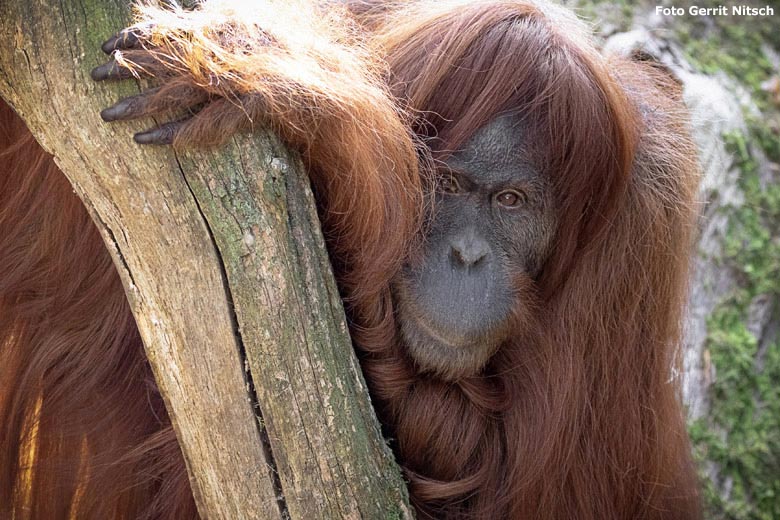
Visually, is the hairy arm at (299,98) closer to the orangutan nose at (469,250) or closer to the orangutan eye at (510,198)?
the orangutan nose at (469,250)

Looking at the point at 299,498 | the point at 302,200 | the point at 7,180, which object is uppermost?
the point at 302,200

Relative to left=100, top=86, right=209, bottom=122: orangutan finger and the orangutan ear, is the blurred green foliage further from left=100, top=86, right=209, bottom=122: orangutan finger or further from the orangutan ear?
left=100, top=86, right=209, bottom=122: orangutan finger

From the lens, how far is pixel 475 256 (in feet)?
7.03

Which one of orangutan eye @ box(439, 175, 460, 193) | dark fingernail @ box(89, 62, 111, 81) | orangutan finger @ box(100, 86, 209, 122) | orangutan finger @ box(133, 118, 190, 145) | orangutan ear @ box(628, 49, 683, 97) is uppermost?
dark fingernail @ box(89, 62, 111, 81)

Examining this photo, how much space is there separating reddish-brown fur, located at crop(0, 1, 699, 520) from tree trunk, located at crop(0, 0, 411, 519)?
0.29 m

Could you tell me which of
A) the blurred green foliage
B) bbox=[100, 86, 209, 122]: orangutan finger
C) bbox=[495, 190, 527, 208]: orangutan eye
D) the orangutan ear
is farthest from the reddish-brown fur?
the blurred green foliage

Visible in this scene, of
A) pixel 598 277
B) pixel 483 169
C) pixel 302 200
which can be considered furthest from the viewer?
pixel 598 277

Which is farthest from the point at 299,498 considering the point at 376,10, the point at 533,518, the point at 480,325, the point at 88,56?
the point at 376,10

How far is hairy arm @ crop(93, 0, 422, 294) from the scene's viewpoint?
1.65m

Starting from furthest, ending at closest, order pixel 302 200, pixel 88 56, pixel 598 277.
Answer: pixel 598 277, pixel 302 200, pixel 88 56

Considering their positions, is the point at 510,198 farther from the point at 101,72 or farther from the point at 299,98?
the point at 101,72

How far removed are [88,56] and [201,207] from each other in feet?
1.07

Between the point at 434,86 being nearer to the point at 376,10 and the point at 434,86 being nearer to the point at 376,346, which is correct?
the point at 376,10

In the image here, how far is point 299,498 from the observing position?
1812 mm
